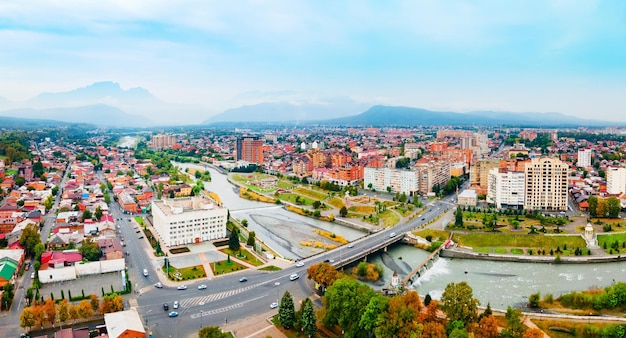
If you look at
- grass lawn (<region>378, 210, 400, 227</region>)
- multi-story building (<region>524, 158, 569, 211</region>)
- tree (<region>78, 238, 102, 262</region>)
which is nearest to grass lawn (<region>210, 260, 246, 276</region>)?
tree (<region>78, 238, 102, 262</region>)

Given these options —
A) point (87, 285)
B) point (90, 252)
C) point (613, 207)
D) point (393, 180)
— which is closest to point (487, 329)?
point (87, 285)

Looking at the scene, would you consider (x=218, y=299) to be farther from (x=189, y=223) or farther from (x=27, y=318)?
(x=189, y=223)

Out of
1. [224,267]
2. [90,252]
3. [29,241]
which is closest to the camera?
[224,267]

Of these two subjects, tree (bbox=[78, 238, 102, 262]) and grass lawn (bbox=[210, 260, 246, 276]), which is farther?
tree (bbox=[78, 238, 102, 262])

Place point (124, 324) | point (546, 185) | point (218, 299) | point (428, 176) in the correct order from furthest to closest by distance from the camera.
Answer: point (428, 176), point (546, 185), point (218, 299), point (124, 324)

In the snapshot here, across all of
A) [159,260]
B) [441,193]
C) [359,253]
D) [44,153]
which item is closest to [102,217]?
[159,260]

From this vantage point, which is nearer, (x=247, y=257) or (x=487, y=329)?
(x=487, y=329)

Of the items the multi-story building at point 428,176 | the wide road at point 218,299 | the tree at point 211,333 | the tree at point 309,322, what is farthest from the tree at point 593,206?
the tree at point 211,333

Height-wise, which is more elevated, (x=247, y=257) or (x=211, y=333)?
(x=211, y=333)

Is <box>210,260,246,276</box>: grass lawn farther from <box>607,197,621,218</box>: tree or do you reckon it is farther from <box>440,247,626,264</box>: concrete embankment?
<box>607,197,621,218</box>: tree
